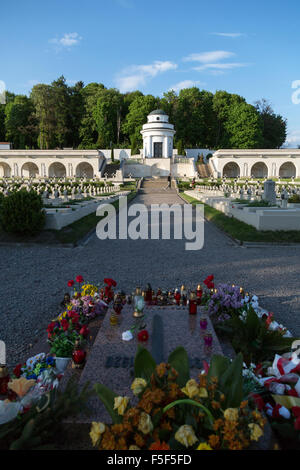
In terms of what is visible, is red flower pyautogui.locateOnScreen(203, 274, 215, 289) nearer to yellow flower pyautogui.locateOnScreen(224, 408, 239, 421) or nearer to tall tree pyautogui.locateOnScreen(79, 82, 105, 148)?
yellow flower pyautogui.locateOnScreen(224, 408, 239, 421)

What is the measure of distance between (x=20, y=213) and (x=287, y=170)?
5086 centimetres

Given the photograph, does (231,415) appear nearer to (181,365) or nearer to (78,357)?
(181,365)

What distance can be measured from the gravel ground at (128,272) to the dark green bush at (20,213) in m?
0.78

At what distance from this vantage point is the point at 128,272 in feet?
21.7

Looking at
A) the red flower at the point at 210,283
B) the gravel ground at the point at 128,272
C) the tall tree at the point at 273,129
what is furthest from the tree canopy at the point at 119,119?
the red flower at the point at 210,283

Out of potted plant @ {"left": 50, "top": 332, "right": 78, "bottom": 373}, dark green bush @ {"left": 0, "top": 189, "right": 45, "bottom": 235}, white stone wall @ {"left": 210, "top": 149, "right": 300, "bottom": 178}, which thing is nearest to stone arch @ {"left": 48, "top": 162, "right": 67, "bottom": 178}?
white stone wall @ {"left": 210, "top": 149, "right": 300, "bottom": 178}

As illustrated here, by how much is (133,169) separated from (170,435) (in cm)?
4754

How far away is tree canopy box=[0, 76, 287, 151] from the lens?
5503cm

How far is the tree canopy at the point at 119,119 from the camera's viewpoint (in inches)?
2167

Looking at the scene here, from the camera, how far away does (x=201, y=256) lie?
8078mm

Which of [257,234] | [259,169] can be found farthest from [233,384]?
[259,169]

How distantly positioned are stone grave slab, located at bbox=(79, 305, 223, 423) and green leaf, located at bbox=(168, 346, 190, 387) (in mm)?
453
